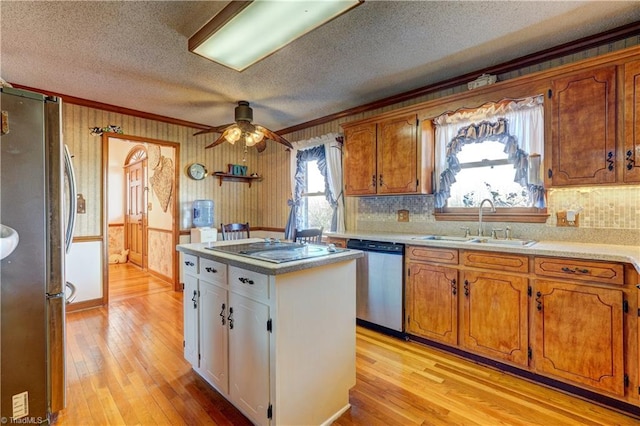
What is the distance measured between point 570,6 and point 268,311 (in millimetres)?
2669

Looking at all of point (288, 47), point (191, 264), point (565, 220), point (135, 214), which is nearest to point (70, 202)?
point (191, 264)

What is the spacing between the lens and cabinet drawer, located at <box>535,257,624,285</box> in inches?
72.0

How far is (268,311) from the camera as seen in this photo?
1.52m

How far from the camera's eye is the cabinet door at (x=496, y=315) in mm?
2170

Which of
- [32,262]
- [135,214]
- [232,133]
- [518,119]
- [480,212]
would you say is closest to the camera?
[32,262]

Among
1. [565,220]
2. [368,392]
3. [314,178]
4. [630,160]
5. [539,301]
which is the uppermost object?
[314,178]

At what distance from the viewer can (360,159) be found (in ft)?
11.3

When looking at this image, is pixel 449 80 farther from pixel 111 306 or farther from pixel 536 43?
pixel 111 306

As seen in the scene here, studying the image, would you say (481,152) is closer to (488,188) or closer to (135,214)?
(488,188)

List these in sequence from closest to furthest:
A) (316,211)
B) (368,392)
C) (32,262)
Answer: (32,262), (368,392), (316,211)

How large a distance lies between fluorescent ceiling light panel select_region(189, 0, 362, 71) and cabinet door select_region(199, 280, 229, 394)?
5.51ft

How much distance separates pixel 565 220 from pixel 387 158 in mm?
1630

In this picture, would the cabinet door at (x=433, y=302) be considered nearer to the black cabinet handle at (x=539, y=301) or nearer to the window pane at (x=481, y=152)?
the black cabinet handle at (x=539, y=301)

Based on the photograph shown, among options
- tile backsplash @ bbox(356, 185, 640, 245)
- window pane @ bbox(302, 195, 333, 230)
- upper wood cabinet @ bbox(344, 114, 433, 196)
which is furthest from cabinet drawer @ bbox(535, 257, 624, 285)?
window pane @ bbox(302, 195, 333, 230)
